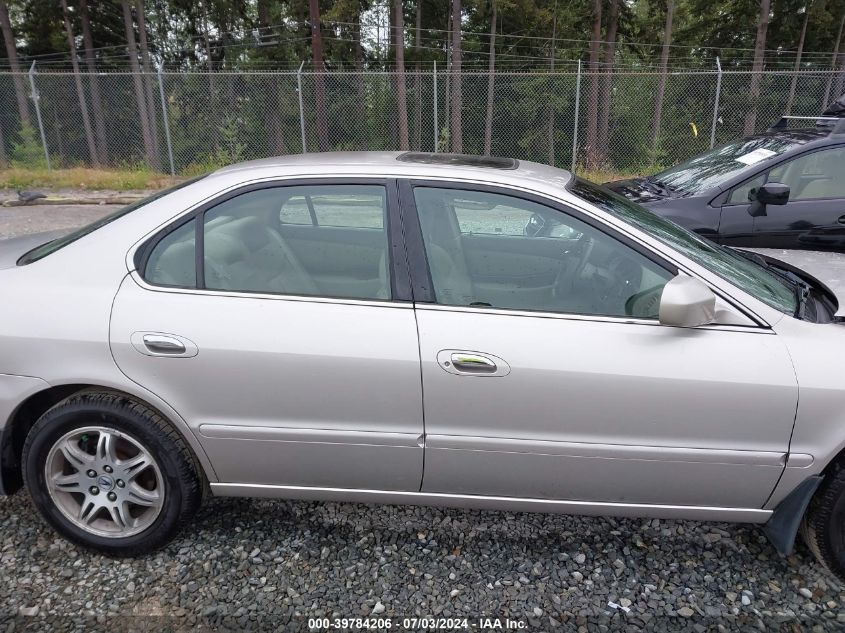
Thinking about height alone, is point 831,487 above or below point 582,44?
below

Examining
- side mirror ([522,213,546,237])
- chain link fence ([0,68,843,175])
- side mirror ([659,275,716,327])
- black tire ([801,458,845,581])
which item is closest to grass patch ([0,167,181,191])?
chain link fence ([0,68,843,175])

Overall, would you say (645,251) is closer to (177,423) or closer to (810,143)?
(177,423)

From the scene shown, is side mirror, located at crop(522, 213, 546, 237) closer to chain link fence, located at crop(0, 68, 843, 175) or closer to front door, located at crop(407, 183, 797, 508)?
front door, located at crop(407, 183, 797, 508)

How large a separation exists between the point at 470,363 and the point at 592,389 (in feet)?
1.45

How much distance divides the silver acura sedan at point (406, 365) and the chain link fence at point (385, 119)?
1424cm

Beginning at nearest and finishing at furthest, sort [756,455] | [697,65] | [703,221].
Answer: [756,455], [703,221], [697,65]

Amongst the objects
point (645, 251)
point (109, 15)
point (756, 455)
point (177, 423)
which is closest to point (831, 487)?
point (756, 455)

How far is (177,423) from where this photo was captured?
2.50 meters

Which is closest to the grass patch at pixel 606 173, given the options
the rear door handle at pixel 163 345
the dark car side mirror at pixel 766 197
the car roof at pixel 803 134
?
the car roof at pixel 803 134

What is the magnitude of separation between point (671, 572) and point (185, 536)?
2.01 m

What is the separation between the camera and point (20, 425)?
2643mm

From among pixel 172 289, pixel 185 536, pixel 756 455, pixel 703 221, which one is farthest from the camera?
pixel 703 221

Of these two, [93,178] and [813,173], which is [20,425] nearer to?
[813,173]

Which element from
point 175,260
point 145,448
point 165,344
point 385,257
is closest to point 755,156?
point 385,257
